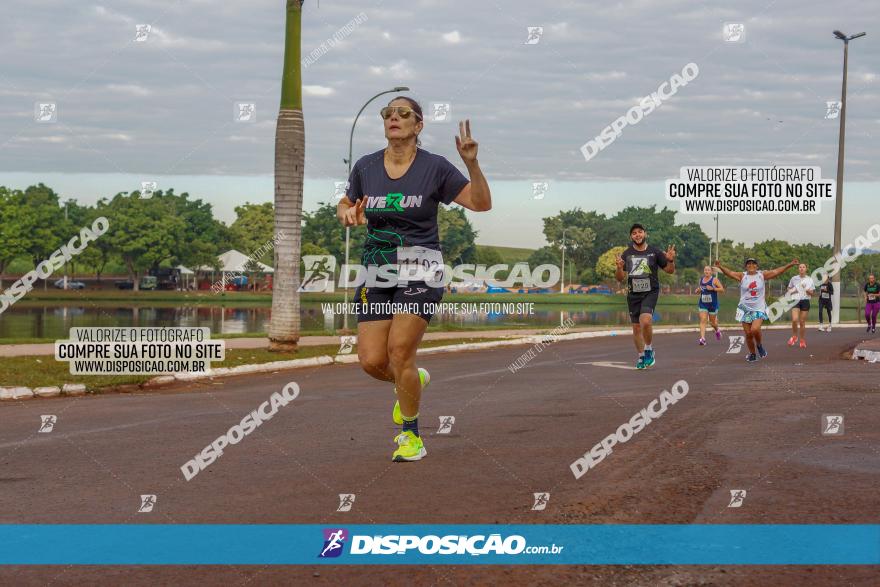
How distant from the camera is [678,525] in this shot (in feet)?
16.1

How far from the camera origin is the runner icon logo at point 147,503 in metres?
5.38

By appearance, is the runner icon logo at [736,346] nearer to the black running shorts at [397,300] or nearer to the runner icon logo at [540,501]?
the black running shorts at [397,300]

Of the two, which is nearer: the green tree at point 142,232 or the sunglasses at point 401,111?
the sunglasses at point 401,111

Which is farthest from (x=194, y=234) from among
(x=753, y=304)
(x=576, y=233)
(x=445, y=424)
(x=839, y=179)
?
(x=445, y=424)

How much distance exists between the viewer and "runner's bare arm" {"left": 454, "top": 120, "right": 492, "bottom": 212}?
6.12 m

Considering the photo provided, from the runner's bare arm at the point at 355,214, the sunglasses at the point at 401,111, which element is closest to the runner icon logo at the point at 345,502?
the runner's bare arm at the point at 355,214

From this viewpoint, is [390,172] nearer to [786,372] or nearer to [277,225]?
[786,372]

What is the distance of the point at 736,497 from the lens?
217 inches

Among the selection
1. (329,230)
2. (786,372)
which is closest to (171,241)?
(329,230)

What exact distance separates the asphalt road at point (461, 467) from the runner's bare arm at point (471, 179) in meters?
1.87

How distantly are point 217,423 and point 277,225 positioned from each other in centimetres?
905

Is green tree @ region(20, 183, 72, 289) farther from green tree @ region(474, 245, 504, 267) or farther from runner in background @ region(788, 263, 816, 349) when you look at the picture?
runner in background @ region(788, 263, 816, 349)

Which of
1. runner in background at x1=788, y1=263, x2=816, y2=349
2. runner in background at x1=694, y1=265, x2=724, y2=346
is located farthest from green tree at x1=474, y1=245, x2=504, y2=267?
runner in background at x1=788, y1=263, x2=816, y2=349

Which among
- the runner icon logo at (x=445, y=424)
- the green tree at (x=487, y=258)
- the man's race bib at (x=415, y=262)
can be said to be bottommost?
the runner icon logo at (x=445, y=424)
